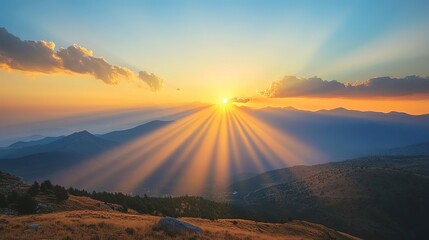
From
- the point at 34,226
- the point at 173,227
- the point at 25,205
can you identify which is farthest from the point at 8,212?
the point at 173,227

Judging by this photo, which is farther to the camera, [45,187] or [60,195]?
[45,187]

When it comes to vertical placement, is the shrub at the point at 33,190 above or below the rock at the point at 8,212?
below

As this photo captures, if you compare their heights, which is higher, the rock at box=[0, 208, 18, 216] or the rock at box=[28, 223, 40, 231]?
the rock at box=[28, 223, 40, 231]

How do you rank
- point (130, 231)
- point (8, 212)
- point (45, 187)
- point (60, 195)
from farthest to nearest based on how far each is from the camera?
point (45, 187) → point (60, 195) → point (8, 212) → point (130, 231)

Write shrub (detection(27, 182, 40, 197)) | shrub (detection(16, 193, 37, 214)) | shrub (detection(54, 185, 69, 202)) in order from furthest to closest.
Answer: shrub (detection(27, 182, 40, 197)) < shrub (detection(54, 185, 69, 202)) < shrub (detection(16, 193, 37, 214))

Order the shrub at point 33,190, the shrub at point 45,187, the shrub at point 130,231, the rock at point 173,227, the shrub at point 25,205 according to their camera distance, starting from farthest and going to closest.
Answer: the shrub at point 45,187 < the shrub at point 33,190 < the shrub at point 25,205 < the rock at point 173,227 < the shrub at point 130,231

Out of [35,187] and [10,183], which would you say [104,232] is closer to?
[35,187]

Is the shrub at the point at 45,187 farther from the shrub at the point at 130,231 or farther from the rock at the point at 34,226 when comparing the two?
the shrub at the point at 130,231

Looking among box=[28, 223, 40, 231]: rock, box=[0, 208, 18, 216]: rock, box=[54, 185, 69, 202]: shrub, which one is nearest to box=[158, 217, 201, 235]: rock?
box=[28, 223, 40, 231]: rock

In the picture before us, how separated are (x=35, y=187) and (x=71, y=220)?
23.4 m

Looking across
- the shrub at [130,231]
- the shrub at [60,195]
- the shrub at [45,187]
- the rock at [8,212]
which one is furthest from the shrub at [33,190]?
the shrub at [130,231]

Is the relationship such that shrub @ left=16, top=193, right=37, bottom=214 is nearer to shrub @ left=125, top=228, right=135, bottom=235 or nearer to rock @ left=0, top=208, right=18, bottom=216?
rock @ left=0, top=208, right=18, bottom=216

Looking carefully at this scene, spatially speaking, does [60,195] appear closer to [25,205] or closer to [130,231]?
[25,205]

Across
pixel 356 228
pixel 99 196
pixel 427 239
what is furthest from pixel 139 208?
pixel 427 239
